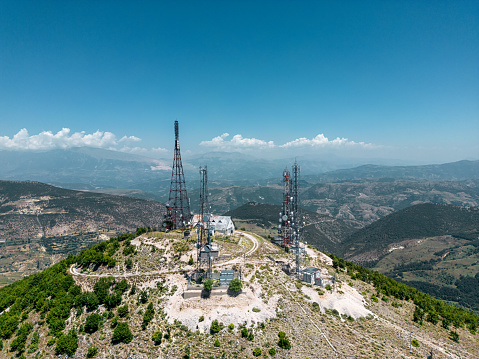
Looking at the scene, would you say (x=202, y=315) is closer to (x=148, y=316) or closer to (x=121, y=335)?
(x=148, y=316)

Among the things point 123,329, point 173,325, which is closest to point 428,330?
point 173,325

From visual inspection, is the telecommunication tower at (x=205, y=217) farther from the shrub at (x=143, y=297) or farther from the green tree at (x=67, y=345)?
the green tree at (x=67, y=345)

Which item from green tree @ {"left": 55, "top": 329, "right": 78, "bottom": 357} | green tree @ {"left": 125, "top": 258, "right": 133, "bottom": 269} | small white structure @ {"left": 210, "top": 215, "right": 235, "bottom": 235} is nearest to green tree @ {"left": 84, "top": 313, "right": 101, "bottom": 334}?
green tree @ {"left": 55, "top": 329, "right": 78, "bottom": 357}

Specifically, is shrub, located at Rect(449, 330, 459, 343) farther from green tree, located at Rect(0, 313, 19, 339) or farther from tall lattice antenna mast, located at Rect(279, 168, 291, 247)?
green tree, located at Rect(0, 313, 19, 339)

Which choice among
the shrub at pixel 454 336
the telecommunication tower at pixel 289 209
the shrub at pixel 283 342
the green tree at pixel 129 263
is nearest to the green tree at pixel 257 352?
the shrub at pixel 283 342

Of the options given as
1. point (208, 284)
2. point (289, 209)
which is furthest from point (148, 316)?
point (289, 209)

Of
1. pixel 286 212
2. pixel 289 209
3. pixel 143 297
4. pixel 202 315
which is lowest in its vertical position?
pixel 202 315
